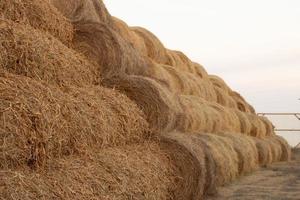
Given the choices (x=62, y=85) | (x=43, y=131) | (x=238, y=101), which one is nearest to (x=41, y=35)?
(x=62, y=85)

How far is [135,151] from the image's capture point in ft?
17.0

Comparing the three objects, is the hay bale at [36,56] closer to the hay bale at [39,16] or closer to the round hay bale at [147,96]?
the hay bale at [39,16]

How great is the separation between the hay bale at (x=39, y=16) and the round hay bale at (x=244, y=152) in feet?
16.0

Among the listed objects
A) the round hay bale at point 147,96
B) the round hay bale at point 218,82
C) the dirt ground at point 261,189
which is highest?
the round hay bale at point 218,82

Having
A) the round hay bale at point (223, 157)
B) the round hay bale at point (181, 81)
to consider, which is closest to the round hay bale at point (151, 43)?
the round hay bale at point (181, 81)

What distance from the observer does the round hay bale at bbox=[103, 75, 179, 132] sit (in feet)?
19.7

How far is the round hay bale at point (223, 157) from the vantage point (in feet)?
A: 25.7

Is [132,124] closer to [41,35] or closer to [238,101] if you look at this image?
[41,35]

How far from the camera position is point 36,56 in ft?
14.4

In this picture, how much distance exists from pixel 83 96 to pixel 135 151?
0.94m

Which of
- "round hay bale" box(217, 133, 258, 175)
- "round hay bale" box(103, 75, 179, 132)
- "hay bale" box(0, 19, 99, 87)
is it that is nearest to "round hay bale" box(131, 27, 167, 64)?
"round hay bale" box(217, 133, 258, 175)

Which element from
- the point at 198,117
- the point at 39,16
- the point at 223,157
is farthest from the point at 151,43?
the point at 39,16

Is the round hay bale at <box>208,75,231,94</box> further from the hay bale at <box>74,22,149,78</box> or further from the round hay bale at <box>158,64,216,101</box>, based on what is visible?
the hay bale at <box>74,22,149,78</box>

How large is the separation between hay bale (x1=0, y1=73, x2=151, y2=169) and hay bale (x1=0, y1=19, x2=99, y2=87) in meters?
0.22
